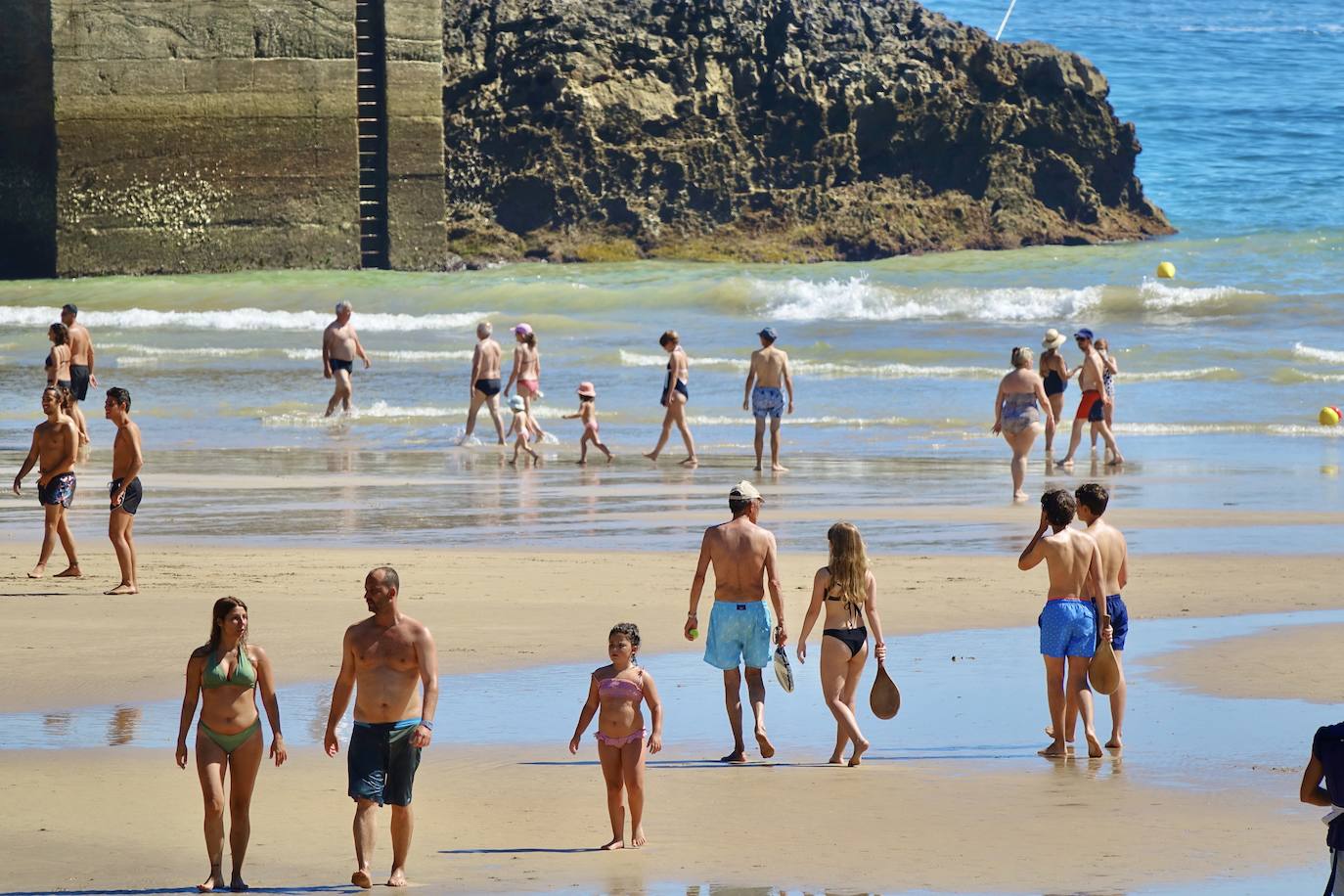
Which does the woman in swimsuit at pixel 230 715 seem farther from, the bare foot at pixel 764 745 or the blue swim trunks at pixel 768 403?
the blue swim trunks at pixel 768 403

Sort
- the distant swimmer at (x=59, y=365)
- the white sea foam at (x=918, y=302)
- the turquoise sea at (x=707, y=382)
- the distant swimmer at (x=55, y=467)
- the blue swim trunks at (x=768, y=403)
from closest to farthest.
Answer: the distant swimmer at (x=55, y=467)
the turquoise sea at (x=707, y=382)
the blue swim trunks at (x=768, y=403)
the distant swimmer at (x=59, y=365)
the white sea foam at (x=918, y=302)

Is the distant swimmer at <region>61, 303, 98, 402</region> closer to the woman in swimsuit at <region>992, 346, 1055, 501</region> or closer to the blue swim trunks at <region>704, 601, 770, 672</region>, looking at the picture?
the woman in swimsuit at <region>992, 346, 1055, 501</region>

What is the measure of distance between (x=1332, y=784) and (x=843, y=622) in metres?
3.30

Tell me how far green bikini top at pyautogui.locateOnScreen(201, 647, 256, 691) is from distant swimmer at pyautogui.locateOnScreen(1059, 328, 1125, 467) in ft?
41.7

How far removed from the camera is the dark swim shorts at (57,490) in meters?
11.5

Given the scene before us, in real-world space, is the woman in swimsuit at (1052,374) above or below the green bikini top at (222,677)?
above

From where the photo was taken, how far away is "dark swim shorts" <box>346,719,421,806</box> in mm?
6203

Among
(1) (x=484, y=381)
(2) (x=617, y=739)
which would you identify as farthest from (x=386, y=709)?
(1) (x=484, y=381)

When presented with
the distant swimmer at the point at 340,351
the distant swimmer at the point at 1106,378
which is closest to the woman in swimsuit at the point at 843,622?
the distant swimmer at the point at 1106,378

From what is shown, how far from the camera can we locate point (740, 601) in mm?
8055

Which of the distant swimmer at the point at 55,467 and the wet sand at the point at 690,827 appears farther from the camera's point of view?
the distant swimmer at the point at 55,467

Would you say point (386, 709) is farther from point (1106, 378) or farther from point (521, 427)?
point (1106, 378)

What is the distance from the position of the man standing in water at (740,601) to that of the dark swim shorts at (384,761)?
190 centimetres

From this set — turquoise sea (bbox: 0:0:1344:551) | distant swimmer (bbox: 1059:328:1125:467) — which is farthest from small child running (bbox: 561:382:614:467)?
distant swimmer (bbox: 1059:328:1125:467)
